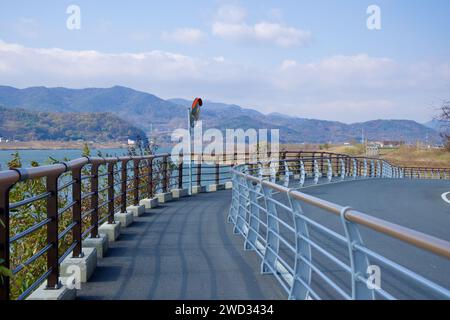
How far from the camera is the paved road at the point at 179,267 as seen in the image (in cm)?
623

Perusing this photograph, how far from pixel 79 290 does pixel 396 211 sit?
11.0m

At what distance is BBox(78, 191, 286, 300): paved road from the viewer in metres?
6.23

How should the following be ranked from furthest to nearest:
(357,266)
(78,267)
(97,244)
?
1. (97,244)
2. (78,267)
3. (357,266)

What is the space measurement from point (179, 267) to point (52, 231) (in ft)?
8.04

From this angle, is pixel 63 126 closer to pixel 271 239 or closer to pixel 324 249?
pixel 271 239

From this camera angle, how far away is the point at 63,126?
2736 inches

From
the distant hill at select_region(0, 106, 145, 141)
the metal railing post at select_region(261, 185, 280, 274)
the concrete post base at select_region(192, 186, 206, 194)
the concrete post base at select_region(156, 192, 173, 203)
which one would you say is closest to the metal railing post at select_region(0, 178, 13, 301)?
the metal railing post at select_region(261, 185, 280, 274)

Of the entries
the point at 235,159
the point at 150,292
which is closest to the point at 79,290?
the point at 150,292

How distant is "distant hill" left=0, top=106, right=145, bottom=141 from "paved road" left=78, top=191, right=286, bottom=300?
40.5 metres

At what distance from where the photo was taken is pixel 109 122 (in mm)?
70062

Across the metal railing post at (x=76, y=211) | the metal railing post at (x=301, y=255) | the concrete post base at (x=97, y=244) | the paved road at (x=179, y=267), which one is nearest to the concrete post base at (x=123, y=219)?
the paved road at (x=179, y=267)

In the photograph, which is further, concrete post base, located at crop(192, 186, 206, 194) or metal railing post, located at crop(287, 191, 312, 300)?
concrete post base, located at crop(192, 186, 206, 194)

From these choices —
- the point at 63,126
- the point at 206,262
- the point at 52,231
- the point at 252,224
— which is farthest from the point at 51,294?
the point at 63,126

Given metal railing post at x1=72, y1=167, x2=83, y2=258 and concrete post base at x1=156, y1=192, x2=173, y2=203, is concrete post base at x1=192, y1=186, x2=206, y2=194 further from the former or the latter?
metal railing post at x1=72, y1=167, x2=83, y2=258
